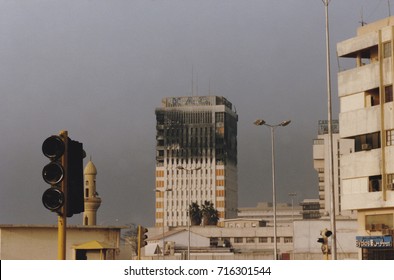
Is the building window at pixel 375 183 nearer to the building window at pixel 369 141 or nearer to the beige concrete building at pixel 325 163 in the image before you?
the building window at pixel 369 141

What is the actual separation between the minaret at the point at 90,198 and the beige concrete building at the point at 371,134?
124 feet

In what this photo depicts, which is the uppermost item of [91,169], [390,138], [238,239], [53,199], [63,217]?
[91,169]

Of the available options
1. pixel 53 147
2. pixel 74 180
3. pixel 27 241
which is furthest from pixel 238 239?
pixel 53 147

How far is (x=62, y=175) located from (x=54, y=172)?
97 millimetres

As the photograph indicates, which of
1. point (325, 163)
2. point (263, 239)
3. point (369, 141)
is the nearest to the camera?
point (369, 141)

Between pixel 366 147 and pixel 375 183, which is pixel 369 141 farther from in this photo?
pixel 375 183

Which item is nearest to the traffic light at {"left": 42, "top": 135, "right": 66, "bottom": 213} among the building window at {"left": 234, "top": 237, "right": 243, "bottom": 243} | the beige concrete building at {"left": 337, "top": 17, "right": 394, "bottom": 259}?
the beige concrete building at {"left": 337, "top": 17, "right": 394, "bottom": 259}

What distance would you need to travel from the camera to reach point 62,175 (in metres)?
9.21

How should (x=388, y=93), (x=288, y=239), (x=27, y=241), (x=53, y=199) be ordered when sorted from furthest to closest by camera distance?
(x=288, y=239) → (x=388, y=93) → (x=27, y=241) → (x=53, y=199)

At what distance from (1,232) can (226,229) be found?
108m

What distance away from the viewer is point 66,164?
9352mm

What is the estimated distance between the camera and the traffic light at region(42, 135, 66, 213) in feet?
30.0
